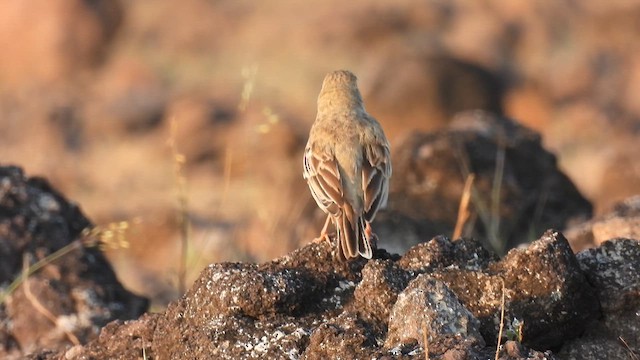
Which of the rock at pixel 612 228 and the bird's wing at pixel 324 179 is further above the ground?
the rock at pixel 612 228

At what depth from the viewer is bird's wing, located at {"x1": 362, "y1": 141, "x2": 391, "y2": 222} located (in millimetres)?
6102

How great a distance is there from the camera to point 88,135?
2466cm

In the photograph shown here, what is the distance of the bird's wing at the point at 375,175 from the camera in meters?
6.10

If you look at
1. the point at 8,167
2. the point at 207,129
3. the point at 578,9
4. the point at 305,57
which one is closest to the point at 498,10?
the point at 578,9

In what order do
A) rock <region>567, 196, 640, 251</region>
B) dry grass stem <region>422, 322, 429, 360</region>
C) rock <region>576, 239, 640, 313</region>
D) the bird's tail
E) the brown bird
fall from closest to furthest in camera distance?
dry grass stem <region>422, 322, 429, 360</region> → rock <region>576, 239, 640, 313</region> → the bird's tail → the brown bird → rock <region>567, 196, 640, 251</region>

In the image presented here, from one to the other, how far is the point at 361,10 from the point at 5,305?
2175 cm

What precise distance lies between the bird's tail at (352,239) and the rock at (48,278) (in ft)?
4.86

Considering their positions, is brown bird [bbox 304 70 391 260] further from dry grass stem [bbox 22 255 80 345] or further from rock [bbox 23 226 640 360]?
dry grass stem [bbox 22 255 80 345]

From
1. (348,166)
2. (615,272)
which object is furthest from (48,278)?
(615,272)

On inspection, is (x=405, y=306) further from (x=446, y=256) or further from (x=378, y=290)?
(x=446, y=256)

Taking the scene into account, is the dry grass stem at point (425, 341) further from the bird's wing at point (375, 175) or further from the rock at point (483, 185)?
the rock at point (483, 185)

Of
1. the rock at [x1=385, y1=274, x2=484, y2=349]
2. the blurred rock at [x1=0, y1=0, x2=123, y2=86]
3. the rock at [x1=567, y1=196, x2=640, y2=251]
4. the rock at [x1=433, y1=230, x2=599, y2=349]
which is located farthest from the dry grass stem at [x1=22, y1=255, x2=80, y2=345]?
the blurred rock at [x1=0, y1=0, x2=123, y2=86]

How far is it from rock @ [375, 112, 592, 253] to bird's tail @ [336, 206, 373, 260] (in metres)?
2.63

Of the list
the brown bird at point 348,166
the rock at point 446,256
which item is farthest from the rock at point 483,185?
the rock at point 446,256
